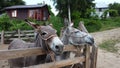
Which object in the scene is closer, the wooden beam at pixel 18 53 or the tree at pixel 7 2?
the wooden beam at pixel 18 53

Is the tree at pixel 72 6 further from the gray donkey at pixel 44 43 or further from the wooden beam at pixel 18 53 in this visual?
the wooden beam at pixel 18 53

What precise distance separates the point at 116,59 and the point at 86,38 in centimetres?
478

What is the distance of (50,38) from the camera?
3.92 m

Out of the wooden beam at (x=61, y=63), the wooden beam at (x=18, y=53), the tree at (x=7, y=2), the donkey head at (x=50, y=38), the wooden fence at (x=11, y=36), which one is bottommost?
the wooden fence at (x=11, y=36)

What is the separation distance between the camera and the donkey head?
3730 mm

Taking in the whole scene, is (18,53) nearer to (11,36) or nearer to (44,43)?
(44,43)

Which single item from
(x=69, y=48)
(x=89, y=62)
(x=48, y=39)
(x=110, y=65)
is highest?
(x=48, y=39)

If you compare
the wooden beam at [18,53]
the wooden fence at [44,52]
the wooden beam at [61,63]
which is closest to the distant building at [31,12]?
the wooden fence at [44,52]

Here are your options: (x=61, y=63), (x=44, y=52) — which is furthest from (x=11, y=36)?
(x=44, y=52)

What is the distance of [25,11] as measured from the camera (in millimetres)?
37844

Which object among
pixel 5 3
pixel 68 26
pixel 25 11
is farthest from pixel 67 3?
pixel 68 26

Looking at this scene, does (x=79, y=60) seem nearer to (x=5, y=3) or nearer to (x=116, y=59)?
(x=116, y=59)

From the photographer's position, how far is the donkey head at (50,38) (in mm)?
3730

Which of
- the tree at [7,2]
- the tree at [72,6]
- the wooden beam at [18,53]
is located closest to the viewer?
the wooden beam at [18,53]
